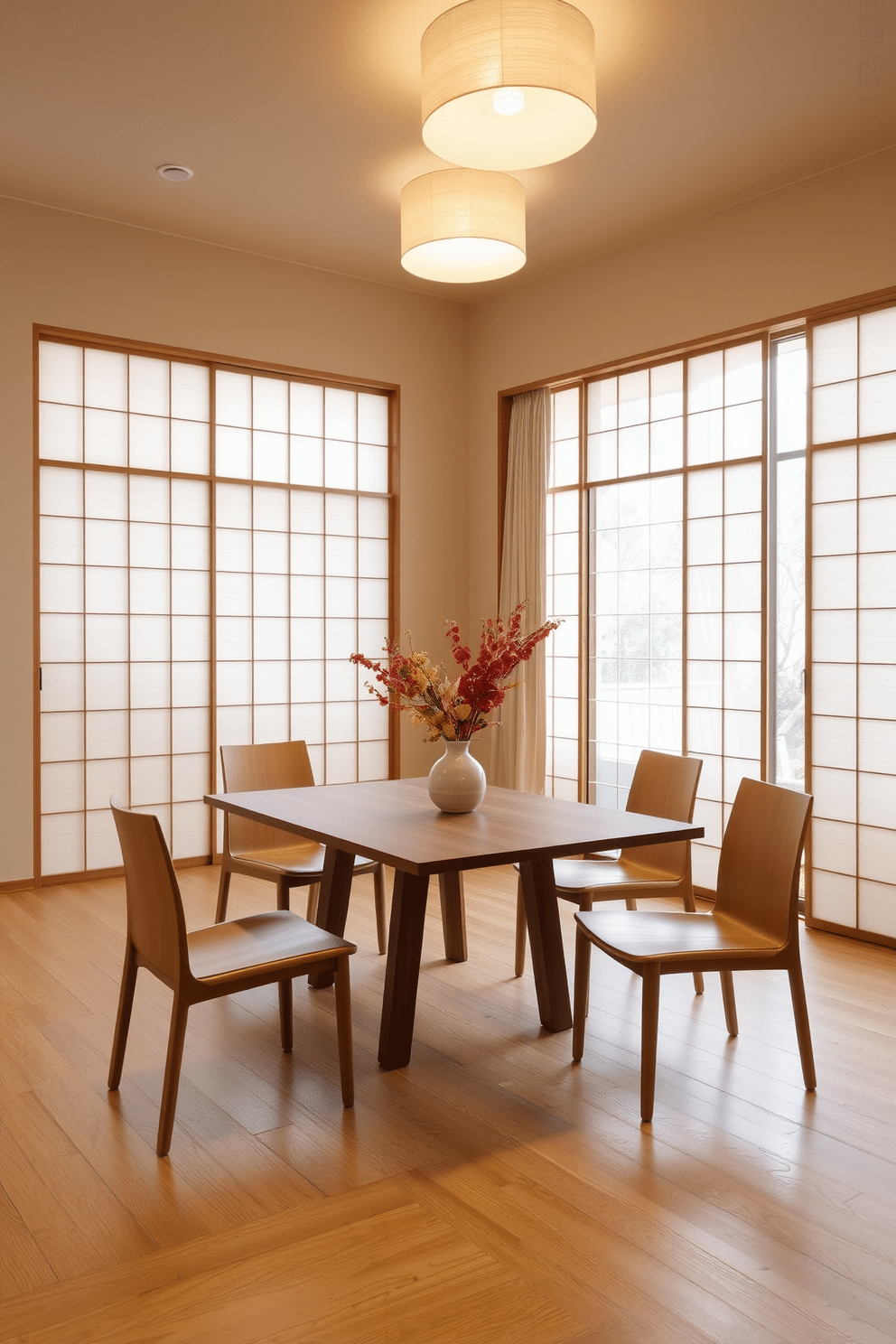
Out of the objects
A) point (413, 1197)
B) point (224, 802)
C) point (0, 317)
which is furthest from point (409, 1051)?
point (0, 317)

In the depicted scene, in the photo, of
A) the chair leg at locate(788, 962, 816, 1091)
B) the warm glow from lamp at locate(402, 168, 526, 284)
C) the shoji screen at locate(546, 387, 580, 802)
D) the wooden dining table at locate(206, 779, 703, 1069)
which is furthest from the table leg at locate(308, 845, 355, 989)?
the shoji screen at locate(546, 387, 580, 802)

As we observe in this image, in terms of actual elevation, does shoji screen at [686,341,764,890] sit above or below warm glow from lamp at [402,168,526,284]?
below

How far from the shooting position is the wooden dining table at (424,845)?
2619 mm

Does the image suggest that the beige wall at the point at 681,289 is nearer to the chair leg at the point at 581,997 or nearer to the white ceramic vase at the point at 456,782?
the white ceramic vase at the point at 456,782

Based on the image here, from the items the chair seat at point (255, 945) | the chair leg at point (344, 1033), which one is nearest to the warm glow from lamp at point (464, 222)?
the chair seat at point (255, 945)

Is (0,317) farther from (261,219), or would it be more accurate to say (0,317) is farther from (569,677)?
(569,677)

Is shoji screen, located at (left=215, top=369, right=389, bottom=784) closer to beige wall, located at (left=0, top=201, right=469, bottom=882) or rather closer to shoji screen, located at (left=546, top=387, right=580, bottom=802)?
beige wall, located at (left=0, top=201, right=469, bottom=882)

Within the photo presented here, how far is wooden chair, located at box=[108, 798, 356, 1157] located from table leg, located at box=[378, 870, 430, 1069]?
0.22m

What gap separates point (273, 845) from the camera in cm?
391

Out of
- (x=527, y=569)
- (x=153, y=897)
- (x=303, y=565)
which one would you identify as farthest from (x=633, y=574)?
(x=153, y=897)

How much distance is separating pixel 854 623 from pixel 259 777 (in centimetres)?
243

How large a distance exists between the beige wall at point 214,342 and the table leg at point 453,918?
7.02ft

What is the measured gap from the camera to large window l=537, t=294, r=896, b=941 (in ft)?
13.5

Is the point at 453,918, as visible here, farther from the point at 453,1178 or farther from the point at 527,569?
the point at 527,569
